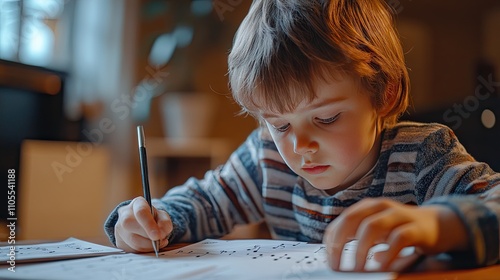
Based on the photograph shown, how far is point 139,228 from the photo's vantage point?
2.20 ft

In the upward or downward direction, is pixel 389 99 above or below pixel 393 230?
above

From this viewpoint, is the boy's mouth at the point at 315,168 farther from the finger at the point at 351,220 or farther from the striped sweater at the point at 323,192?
the finger at the point at 351,220

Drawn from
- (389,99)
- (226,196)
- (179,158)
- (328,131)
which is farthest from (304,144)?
(179,158)

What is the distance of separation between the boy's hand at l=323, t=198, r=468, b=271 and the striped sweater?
1cm

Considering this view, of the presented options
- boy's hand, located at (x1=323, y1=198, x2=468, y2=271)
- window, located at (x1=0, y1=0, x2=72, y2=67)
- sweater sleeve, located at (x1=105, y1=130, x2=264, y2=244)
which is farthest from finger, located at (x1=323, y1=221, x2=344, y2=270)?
window, located at (x1=0, y1=0, x2=72, y2=67)

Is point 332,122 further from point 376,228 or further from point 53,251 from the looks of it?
point 53,251

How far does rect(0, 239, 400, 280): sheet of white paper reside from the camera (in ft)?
1.56

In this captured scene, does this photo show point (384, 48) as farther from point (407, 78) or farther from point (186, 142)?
point (186, 142)

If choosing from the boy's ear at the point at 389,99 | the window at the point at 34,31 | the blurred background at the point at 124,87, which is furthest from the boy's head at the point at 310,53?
the window at the point at 34,31

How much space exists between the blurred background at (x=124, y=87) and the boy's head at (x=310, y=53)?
1049mm

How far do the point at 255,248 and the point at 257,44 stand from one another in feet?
0.84

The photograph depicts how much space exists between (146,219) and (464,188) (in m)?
0.37

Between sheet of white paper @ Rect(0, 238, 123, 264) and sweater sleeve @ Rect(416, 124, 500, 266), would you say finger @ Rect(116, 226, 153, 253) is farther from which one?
sweater sleeve @ Rect(416, 124, 500, 266)

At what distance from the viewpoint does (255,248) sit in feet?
2.09
